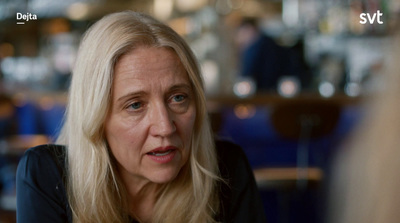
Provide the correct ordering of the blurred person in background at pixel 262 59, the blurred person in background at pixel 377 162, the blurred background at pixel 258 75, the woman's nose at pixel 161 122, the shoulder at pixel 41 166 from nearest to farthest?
1. the blurred person in background at pixel 377 162
2. the woman's nose at pixel 161 122
3. the shoulder at pixel 41 166
4. the blurred background at pixel 258 75
5. the blurred person in background at pixel 262 59

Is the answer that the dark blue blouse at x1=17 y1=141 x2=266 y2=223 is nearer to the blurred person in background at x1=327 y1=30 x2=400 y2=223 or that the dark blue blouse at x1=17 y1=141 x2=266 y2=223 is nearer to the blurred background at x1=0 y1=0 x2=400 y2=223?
the blurred person in background at x1=327 y1=30 x2=400 y2=223

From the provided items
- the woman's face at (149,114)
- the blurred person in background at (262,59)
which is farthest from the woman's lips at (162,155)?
the blurred person in background at (262,59)

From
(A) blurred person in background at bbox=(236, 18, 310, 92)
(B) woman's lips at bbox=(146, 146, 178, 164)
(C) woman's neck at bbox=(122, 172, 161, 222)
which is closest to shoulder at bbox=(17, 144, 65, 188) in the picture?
(C) woman's neck at bbox=(122, 172, 161, 222)

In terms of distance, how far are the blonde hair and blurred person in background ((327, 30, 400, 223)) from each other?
0.79 metres

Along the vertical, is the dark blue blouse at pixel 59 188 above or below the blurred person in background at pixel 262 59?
below

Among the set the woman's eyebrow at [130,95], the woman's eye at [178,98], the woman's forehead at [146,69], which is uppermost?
the woman's forehead at [146,69]

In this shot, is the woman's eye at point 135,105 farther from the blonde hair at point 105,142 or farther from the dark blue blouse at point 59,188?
the dark blue blouse at point 59,188

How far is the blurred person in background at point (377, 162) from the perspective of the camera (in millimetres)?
624

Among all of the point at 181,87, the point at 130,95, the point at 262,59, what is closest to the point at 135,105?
the point at 130,95

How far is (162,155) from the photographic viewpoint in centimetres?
134

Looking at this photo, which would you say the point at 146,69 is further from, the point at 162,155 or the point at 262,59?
the point at 262,59

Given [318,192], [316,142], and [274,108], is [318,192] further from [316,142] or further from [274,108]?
[274,108]

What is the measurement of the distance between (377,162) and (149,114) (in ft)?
2.60

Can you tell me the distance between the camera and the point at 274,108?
381 cm
